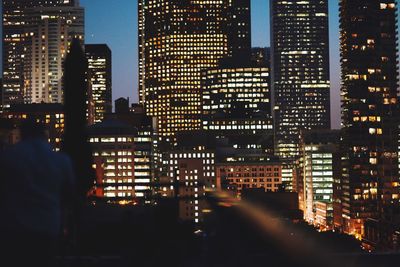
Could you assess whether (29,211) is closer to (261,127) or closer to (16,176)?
(16,176)

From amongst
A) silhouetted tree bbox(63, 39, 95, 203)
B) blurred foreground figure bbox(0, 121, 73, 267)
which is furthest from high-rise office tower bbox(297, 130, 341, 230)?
blurred foreground figure bbox(0, 121, 73, 267)

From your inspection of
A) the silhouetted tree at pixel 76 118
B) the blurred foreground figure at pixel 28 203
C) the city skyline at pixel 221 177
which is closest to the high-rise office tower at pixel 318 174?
the city skyline at pixel 221 177

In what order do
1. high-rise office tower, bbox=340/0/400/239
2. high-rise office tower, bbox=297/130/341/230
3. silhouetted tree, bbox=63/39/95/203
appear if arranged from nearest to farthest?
1. silhouetted tree, bbox=63/39/95/203
2. high-rise office tower, bbox=340/0/400/239
3. high-rise office tower, bbox=297/130/341/230

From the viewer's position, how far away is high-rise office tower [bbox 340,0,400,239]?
15562cm

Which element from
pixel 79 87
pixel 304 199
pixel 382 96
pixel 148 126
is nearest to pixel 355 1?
pixel 382 96

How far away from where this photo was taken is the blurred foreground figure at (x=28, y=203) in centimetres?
494

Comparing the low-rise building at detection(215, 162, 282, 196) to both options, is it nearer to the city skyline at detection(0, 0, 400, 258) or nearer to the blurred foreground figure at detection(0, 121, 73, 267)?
the city skyline at detection(0, 0, 400, 258)

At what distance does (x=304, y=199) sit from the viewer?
17125cm

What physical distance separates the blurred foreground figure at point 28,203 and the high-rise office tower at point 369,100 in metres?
150

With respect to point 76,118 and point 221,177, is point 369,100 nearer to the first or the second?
point 221,177

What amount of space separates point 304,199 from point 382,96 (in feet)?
93.9

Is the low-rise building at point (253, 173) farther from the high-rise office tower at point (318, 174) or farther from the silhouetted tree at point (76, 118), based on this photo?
the silhouetted tree at point (76, 118)

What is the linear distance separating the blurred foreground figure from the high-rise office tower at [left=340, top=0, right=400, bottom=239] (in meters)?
150

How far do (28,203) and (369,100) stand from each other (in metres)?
166
